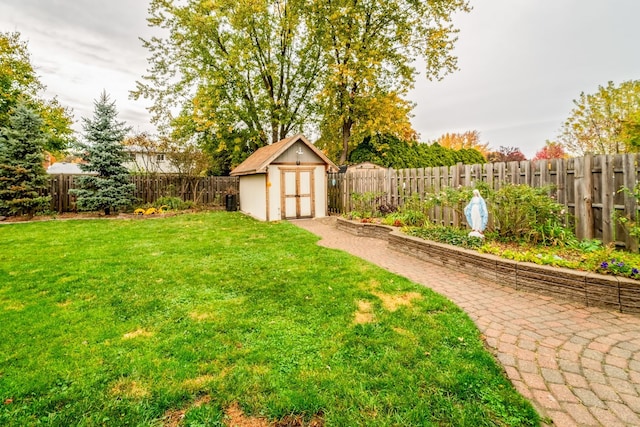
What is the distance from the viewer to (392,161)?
19500 mm

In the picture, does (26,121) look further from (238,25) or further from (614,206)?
(614,206)

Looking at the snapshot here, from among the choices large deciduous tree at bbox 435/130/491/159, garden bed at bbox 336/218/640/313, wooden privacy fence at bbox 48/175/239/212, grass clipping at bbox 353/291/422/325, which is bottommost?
→ grass clipping at bbox 353/291/422/325

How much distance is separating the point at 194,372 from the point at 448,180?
772 centimetres

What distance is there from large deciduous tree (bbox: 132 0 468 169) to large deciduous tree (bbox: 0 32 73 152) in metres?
6.87

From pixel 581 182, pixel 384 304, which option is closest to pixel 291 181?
pixel 581 182

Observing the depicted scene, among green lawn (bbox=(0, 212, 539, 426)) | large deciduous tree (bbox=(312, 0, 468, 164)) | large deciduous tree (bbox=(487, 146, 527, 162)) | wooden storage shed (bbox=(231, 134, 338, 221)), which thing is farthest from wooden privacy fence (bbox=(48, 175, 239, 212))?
large deciduous tree (bbox=(487, 146, 527, 162))

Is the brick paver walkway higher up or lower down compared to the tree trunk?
lower down

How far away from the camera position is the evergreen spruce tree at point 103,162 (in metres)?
14.0

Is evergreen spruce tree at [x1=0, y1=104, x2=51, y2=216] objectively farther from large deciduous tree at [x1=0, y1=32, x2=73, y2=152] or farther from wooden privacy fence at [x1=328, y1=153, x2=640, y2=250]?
wooden privacy fence at [x1=328, y1=153, x2=640, y2=250]

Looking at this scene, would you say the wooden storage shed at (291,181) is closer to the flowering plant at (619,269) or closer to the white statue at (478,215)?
the white statue at (478,215)

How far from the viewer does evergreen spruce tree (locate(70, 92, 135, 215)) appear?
14039 millimetres

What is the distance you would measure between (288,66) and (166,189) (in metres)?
11.2

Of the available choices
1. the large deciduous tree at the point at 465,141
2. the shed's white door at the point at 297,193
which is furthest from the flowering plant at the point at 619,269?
the large deciduous tree at the point at 465,141

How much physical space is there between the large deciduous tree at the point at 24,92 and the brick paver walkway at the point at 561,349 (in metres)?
22.1
